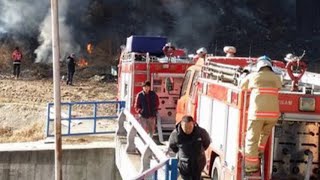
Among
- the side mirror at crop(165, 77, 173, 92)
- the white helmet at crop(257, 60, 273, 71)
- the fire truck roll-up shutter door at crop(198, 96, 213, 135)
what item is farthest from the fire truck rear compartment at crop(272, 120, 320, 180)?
the side mirror at crop(165, 77, 173, 92)

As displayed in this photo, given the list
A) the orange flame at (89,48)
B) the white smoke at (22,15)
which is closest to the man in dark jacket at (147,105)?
the orange flame at (89,48)

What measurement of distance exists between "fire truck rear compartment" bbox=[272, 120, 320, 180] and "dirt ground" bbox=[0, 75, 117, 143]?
8.83m

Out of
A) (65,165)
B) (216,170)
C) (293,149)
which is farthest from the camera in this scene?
(65,165)

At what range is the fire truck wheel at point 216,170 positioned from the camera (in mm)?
8520

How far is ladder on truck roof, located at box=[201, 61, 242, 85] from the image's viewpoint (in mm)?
8149

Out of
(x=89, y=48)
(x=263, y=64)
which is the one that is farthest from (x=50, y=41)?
(x=263, y=64)

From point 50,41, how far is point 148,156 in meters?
29.2

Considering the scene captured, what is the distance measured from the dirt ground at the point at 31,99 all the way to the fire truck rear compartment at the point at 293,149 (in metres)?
8.83

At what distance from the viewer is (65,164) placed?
13820mm

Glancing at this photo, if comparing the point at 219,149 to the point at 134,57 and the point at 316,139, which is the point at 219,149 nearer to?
the point at 316,139

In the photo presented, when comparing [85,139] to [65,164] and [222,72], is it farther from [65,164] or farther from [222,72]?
[222,72]

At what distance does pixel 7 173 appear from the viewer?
13641 millimetres

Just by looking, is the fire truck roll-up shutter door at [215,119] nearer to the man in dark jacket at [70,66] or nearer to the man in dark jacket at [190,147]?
the man in dark jacket at [190,147]

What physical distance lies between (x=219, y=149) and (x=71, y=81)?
2067 centimetres
